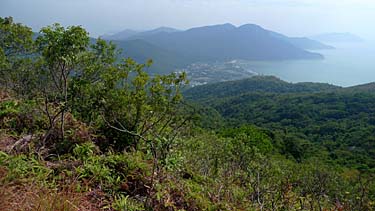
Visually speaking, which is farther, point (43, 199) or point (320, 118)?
point (320, 118)

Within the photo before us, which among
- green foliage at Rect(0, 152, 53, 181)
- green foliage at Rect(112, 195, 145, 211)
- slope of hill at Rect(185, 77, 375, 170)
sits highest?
green foliage at Rect(0, 152, 53, 181)

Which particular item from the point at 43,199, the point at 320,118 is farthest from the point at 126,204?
the point at 320,118

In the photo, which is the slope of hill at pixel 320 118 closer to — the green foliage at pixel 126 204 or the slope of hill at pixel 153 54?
the green foliage at pixel 126 204

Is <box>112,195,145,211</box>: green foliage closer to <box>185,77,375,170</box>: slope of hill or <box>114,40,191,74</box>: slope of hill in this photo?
<box>185,77,375,170</box>: slope of hill

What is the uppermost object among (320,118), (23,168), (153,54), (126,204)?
(23,168)

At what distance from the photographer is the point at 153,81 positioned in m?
4.34

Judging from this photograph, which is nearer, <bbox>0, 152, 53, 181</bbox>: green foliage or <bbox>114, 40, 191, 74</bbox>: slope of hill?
<bbox>0, 152, 53, 181</bbox>: green foliage

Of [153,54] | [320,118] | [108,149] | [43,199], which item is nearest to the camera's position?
[43,199]

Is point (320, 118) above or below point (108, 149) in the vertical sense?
below

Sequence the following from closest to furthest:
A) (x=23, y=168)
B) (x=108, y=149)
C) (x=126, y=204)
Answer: (x=126, y=204)
(x=23, y=168)
(x=108, y=149)

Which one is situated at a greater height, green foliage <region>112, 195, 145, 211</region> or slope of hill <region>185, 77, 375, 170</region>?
green foliage <region>112, 195, 145, 211</region>

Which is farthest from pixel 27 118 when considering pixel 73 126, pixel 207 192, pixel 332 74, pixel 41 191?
pixel 332 74

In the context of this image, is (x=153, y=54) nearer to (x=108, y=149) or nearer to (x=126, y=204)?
(x=108, y=149)

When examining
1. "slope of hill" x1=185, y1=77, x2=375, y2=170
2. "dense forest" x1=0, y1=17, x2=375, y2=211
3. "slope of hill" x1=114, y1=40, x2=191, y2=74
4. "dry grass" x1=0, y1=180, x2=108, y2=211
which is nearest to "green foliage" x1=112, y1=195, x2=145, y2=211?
"dense forest" x1=0, y1=17, x2=375, y2=211
